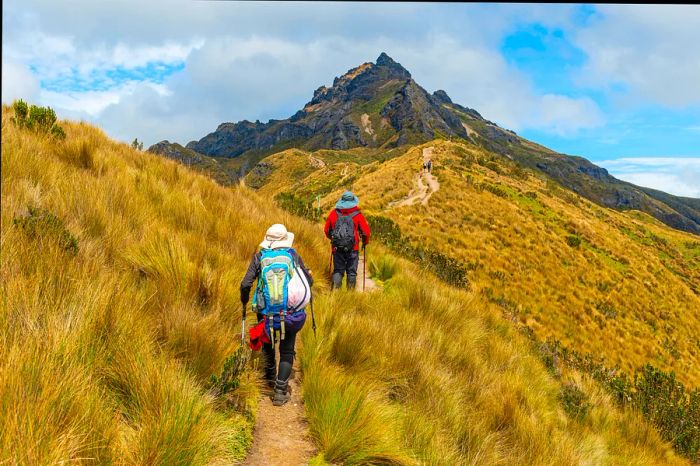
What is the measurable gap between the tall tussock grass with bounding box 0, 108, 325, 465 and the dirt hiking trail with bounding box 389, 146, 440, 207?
21791 mm

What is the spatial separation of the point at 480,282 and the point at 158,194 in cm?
1496

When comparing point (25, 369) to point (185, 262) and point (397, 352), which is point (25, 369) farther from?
point (397, 352)

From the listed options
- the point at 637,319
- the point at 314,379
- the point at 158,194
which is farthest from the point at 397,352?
the point at 637,319

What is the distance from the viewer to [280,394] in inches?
151

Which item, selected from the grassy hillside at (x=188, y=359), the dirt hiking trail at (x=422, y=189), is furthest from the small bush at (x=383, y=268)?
the dirt hiking trail at (x=422, y=189)

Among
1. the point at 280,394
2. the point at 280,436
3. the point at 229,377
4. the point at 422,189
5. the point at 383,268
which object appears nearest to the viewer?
the point at 229,377

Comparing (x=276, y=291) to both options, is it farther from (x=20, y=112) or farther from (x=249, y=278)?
(x=20, y=112)

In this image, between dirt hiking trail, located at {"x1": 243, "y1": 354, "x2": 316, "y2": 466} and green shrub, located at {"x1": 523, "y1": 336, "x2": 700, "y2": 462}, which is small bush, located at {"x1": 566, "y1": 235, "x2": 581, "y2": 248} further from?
dirt hiking trail, located at {"x1": 243, "y1": 354, "x2": 316, "y2": 466}

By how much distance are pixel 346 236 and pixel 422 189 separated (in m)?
23.8

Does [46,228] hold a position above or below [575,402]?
above

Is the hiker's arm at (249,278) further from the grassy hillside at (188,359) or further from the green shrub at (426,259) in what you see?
the green shrub at (426,259)

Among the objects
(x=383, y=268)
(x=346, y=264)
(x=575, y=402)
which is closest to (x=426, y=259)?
(x=383, y=268)

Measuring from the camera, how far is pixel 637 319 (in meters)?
19.1

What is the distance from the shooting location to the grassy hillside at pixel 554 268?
55.0 ft
